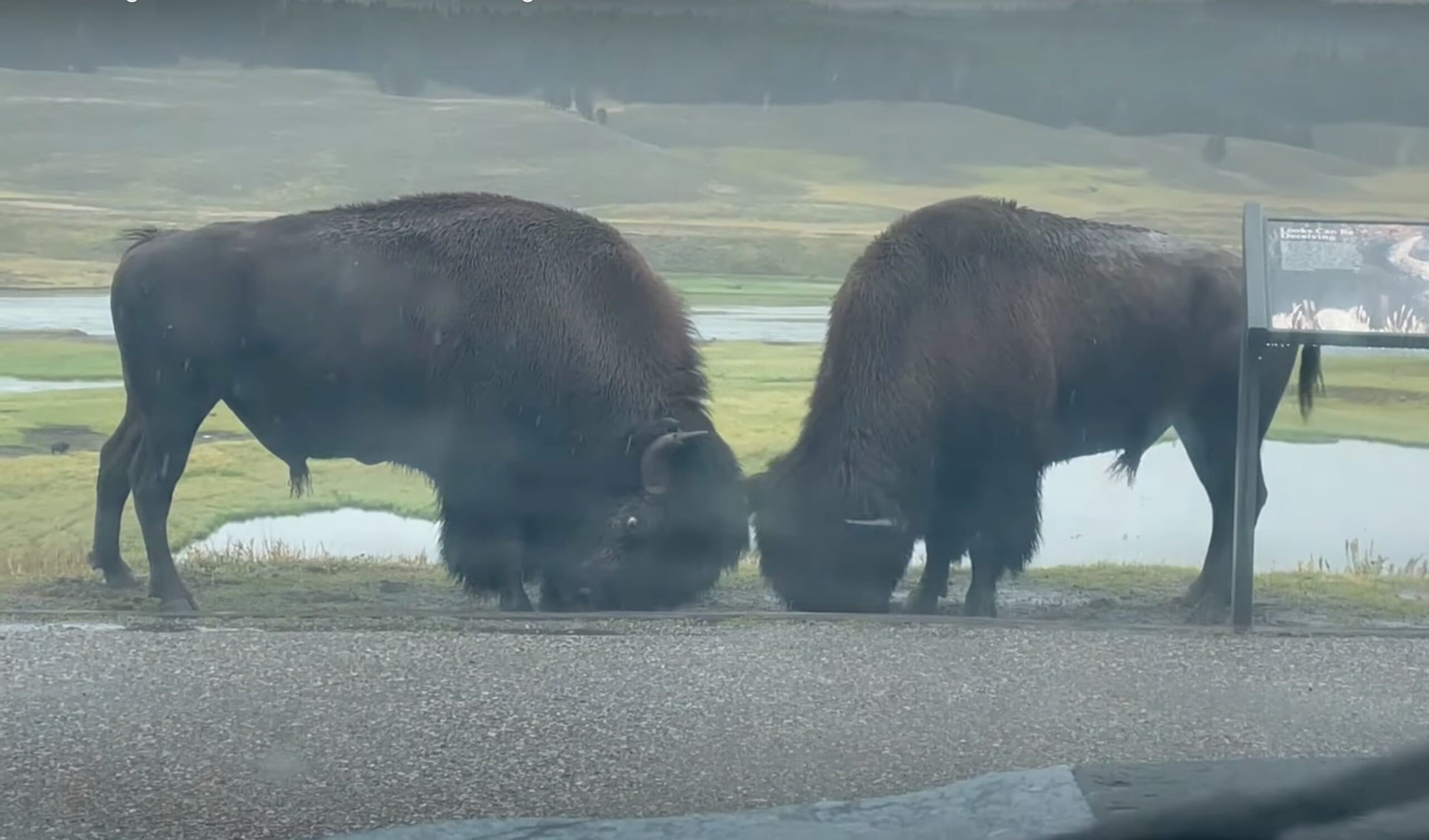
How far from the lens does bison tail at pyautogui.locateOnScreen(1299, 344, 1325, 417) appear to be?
7.34 meters

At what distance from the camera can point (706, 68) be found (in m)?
7.37

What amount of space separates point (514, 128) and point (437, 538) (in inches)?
76.5

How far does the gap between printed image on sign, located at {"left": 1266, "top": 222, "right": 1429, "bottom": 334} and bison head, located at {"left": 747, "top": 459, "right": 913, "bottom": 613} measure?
191 cm

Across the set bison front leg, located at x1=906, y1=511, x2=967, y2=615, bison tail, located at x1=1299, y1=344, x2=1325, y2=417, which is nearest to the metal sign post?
bison tail, located at x1=1299, y1=344, x2=1325, y2=417

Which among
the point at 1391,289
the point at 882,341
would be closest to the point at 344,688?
the point at 882,341

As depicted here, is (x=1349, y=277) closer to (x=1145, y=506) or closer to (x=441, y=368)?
(x=1145, y=506)

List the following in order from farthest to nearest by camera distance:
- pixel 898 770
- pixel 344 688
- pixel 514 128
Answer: pixel 514 128, pixel 344 688, pixel 898 770

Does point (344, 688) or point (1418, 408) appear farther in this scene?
point (1418, 408)

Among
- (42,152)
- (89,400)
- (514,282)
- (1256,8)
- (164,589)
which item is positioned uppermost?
(1256,8)

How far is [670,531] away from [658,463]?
309 millimetres

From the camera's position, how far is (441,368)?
755 centimetres

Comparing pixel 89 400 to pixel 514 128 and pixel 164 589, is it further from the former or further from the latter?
pixel 514 128

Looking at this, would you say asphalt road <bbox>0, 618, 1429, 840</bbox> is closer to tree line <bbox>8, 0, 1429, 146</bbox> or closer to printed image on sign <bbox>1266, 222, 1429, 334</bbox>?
printed image on sign <bbox>1266, 222, 1429, 334</bbox>

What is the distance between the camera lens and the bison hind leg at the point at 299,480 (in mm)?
7637
